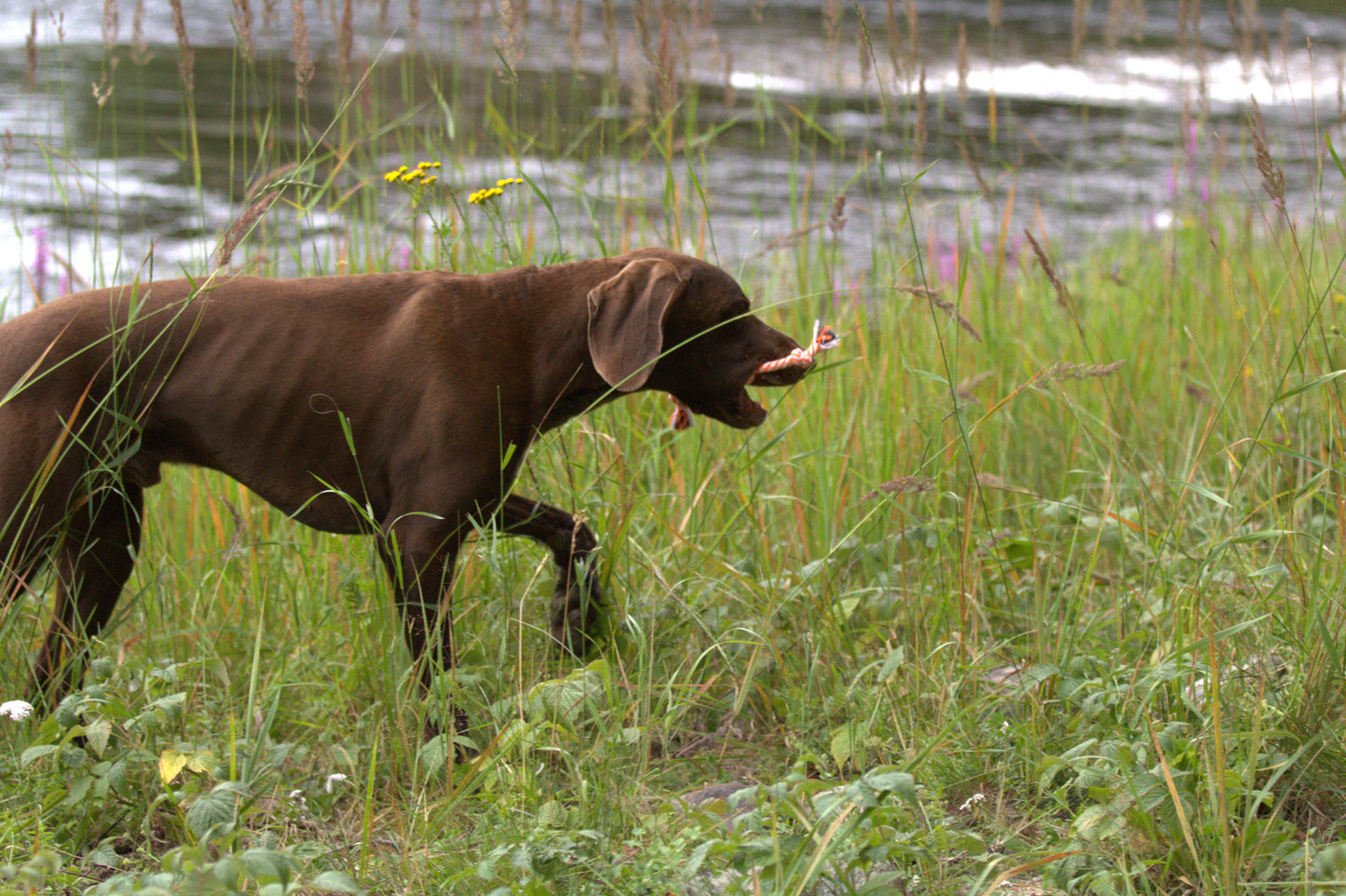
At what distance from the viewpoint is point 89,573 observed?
2.94m

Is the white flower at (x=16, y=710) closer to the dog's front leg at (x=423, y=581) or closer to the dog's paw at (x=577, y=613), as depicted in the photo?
the dog's front leg at (x=423, y=581)

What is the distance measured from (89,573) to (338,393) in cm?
79

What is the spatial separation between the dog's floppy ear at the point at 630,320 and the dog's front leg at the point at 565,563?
39cm

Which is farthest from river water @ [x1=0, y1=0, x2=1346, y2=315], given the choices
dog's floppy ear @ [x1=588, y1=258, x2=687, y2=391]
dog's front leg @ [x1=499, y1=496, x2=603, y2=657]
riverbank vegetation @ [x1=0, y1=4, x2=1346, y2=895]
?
dog's front leg @ [x1=499, y1=496, x2=603, y2=657]

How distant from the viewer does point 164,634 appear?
9.52 ft

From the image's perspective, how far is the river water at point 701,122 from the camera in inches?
153

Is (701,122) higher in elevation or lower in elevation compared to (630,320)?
higher

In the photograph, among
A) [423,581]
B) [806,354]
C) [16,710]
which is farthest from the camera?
[806,354]

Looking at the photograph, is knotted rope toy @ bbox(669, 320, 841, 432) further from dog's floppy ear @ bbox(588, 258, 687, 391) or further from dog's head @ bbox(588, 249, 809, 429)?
dog's floppy ear @ bbox(588, 258, 687, 391)

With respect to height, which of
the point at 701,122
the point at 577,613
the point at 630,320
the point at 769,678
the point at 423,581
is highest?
the point at 701,122

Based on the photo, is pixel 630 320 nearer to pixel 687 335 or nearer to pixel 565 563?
pixel 687 335

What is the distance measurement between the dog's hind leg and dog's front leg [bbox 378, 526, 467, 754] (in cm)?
63

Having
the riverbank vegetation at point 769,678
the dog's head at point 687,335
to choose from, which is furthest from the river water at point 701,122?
the dog's head at point 687,335

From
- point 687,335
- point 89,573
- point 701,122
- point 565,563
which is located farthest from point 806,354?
point 701,122
